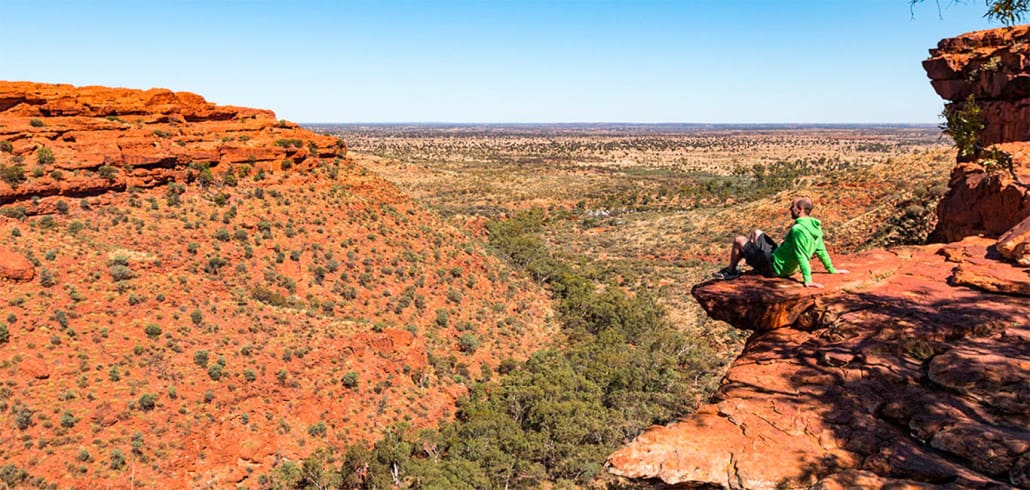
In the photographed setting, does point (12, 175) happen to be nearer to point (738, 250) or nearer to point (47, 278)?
point (47, 278)

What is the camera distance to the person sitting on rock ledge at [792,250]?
7.21 meters

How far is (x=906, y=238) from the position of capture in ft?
86.9

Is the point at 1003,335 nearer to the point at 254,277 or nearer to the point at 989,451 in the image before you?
the point at 989,451

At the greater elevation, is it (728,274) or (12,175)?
(12,175)

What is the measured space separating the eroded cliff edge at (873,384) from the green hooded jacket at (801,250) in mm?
300

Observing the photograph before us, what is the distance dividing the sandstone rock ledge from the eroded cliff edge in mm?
13

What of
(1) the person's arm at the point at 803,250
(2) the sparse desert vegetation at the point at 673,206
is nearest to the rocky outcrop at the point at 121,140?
(2) the sparse desert vegetation at the point at 673,206

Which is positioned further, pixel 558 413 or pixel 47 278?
pixel 558 413

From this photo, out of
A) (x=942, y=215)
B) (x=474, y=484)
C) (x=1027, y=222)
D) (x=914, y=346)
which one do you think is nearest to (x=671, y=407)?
(x=474, y=484)

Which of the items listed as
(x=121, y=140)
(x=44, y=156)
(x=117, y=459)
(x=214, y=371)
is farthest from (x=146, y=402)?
(x=121, y=140)

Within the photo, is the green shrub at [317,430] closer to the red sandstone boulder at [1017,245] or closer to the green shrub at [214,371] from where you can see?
the green shrub at [214,371]

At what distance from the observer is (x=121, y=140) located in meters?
26.6

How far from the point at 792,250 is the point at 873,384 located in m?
2.59

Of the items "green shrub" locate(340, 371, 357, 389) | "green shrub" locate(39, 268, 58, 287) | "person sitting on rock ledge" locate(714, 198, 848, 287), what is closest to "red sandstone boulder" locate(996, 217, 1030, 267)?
"person sitting on rock ledge" locate(714, 198, 848, 287)
